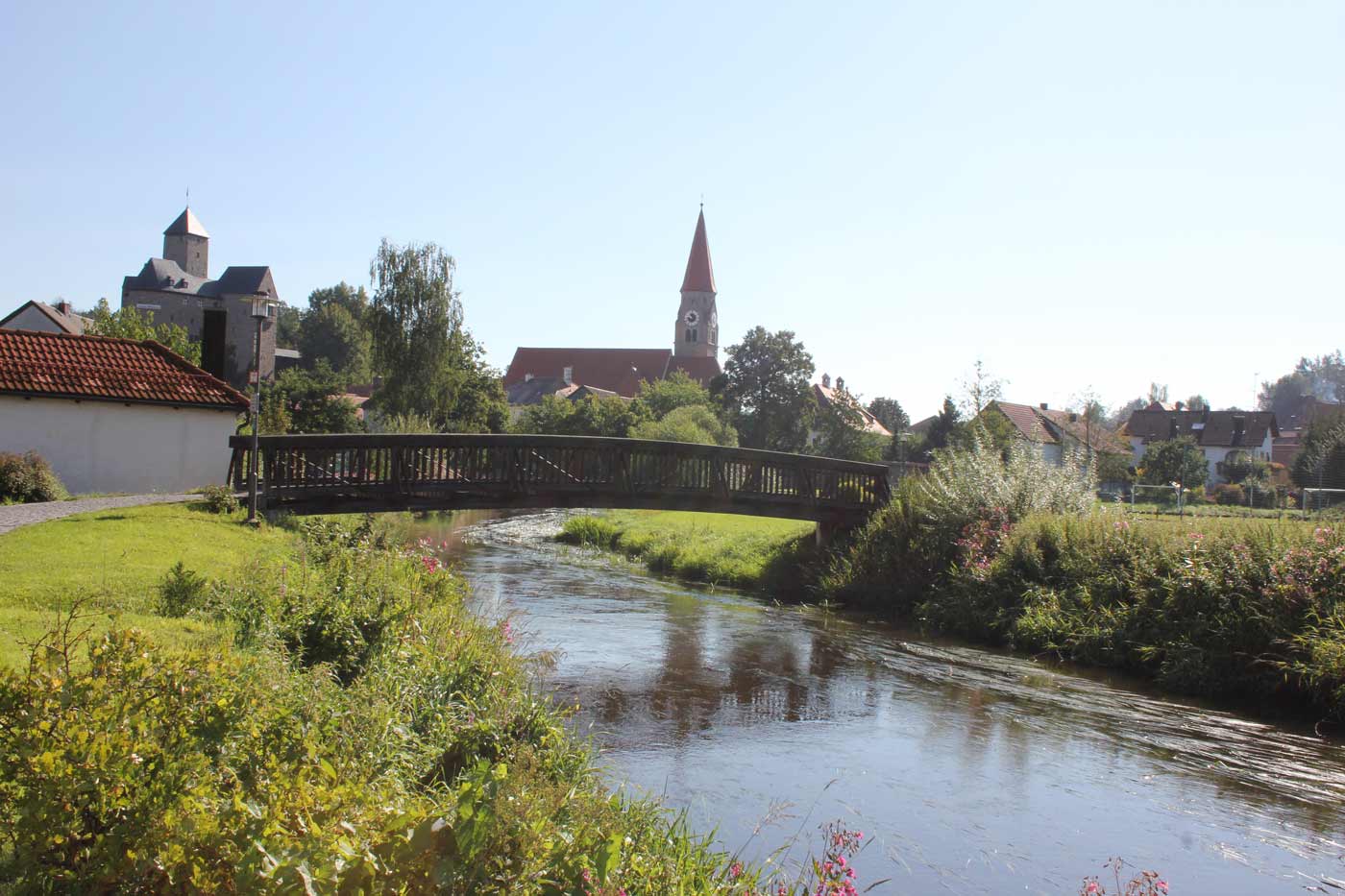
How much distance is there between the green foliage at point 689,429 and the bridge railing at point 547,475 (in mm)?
20460

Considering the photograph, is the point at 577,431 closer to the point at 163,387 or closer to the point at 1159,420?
the point at 163,387

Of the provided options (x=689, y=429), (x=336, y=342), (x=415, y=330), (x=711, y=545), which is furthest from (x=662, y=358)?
(x=711, y=545)

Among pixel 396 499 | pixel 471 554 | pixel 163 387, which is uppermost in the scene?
pixel 163 387

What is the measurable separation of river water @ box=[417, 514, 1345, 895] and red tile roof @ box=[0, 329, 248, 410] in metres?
9.51

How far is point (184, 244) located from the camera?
11000 cm

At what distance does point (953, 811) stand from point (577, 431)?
5702 centimetres

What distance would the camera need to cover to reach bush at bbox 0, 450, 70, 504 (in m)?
19.2

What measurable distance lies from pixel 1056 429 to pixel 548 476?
190 feet

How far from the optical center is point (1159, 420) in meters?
87.2

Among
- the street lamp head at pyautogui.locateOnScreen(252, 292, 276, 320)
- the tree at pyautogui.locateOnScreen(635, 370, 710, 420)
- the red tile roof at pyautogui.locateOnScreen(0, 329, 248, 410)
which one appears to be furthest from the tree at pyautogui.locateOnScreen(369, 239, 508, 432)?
the street lamp head at pyautogui.locateOnScreen(252, 292, 276, 320)

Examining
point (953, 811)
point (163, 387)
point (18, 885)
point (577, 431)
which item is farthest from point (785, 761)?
point (577, 431)

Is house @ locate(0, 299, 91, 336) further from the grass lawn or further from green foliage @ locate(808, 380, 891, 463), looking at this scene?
green foliage @ locate(808, 380, 891, 463)

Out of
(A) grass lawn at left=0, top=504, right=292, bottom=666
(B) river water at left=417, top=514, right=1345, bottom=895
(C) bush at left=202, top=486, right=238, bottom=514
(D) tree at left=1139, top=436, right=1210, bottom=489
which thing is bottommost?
(B) river water at left=417, top=514, right=1345, bottom=895

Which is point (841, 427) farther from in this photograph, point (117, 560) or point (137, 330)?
point (117, 560)
